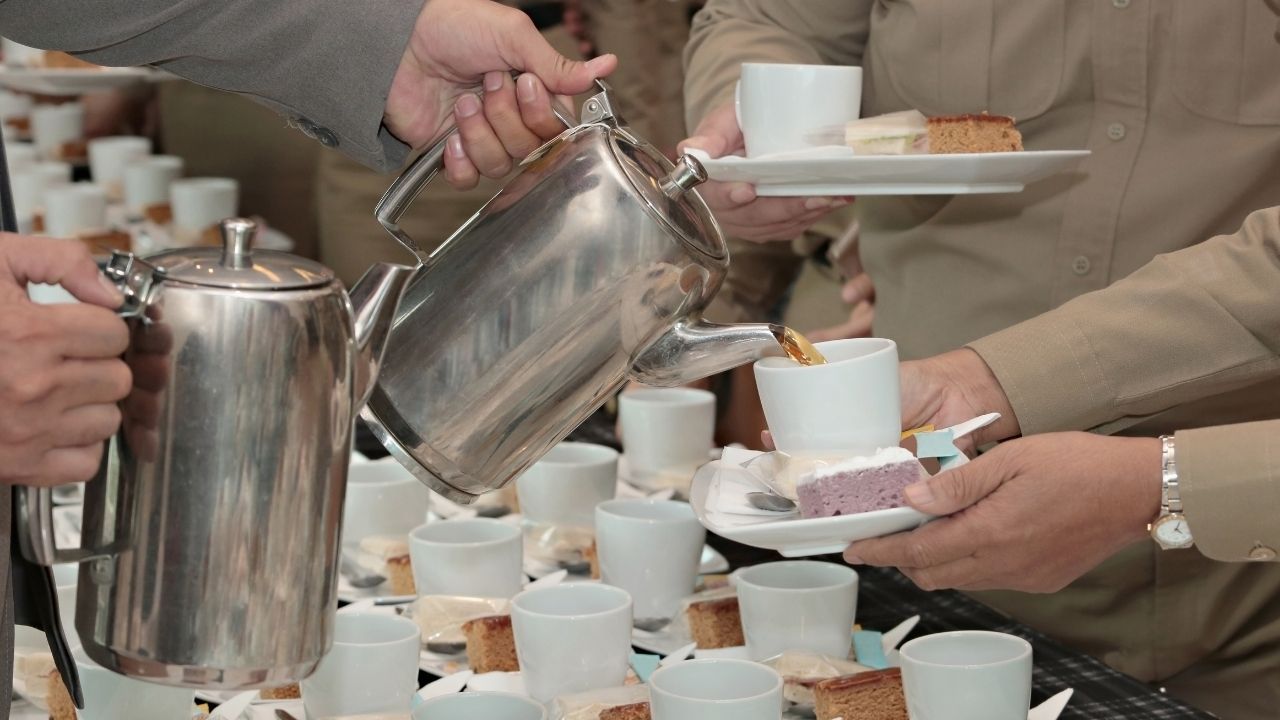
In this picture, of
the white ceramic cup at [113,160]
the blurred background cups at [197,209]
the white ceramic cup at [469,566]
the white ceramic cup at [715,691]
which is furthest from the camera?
the white ceramic cup at [113,160]

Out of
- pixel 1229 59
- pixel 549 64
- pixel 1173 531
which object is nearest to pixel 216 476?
pixel 549 64

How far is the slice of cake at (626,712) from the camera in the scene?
3.43 feet

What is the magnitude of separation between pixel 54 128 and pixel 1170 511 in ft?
10.8

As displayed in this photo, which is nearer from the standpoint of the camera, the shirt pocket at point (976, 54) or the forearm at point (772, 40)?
the shirt pocket at point (976, 54)

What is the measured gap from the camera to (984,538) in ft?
A: 3.54

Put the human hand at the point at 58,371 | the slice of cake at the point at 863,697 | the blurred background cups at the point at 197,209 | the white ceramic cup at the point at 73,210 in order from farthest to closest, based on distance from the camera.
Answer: the blurred background cups at the point at 197,209, the white ceramic cup at the point at 73,210, the slice of cake at the point at 863,697, the human hand at the point at 58,371

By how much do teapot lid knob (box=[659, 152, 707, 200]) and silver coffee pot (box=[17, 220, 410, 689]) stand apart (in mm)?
308

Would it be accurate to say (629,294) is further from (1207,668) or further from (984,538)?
(1207,668)

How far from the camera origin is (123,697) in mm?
1005

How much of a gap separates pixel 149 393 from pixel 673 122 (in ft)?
8.80

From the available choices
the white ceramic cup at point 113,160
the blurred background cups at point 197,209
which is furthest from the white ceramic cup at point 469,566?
the white ceramic cup at point 113,160

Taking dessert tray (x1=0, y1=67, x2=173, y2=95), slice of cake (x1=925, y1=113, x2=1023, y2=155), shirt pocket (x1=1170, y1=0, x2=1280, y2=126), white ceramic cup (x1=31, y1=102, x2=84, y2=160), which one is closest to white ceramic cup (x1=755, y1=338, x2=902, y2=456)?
slice of cake (x1=925, y1=113, x2=1023, y2=155)

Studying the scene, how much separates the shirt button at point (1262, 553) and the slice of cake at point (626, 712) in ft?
1.59

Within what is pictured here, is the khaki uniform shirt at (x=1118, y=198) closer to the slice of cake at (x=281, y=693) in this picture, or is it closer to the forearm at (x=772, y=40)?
the forearm at (x=772, y=40)
